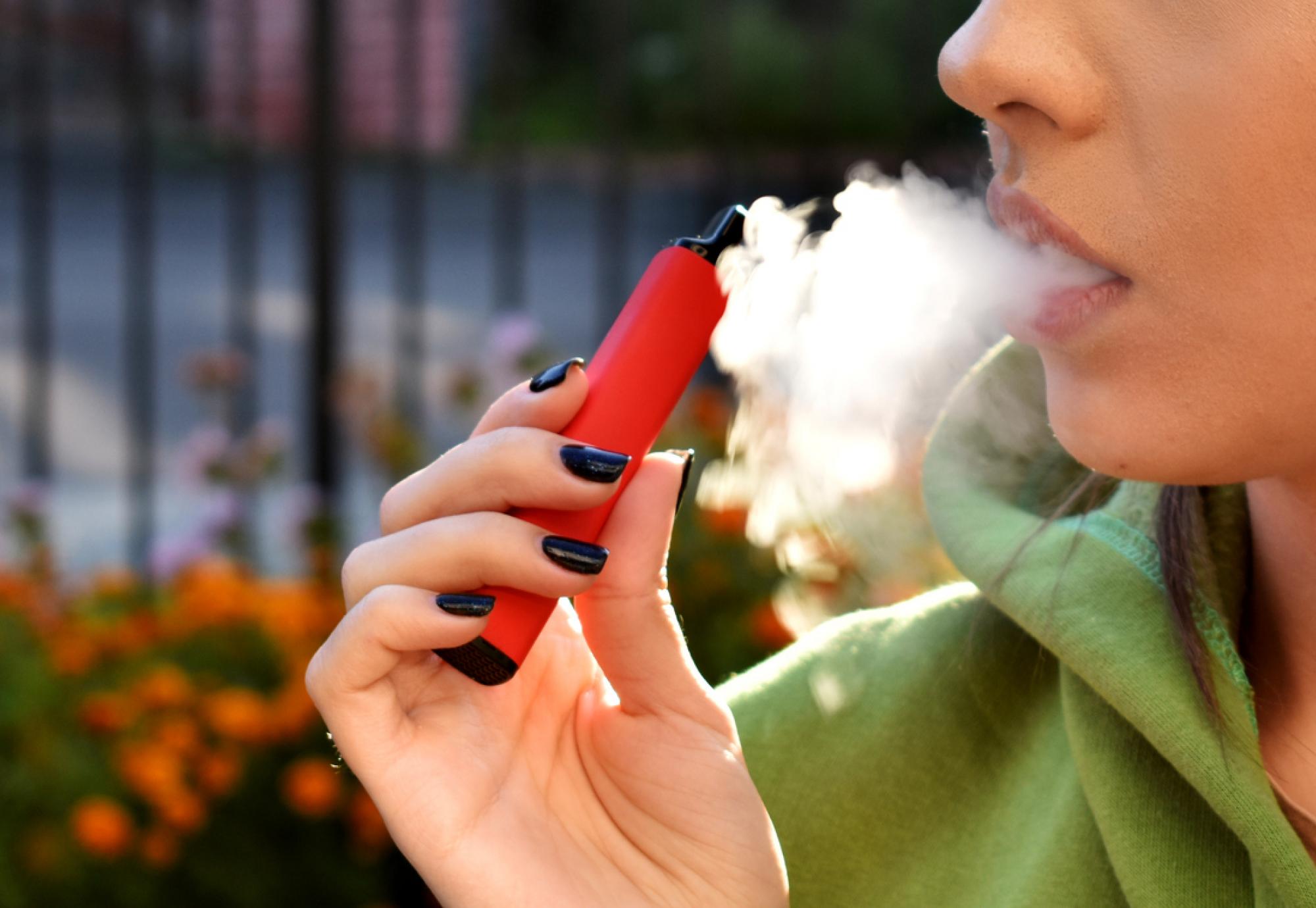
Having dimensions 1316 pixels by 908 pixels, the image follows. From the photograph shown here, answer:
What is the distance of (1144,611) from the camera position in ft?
3.85

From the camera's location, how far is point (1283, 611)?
1201 millimetres

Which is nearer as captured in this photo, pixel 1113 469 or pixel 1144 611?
pixel 1113 469

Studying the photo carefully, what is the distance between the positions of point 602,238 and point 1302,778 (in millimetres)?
3685

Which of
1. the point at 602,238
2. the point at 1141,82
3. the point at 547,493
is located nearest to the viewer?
the point at 1141,82

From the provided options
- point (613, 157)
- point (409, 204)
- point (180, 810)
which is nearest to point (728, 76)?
point (613, 157)

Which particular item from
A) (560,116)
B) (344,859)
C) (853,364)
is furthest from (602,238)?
(853,364)

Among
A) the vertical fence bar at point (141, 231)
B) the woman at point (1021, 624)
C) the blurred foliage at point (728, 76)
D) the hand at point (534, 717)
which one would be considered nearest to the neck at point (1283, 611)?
the woman at point (1021, 624)

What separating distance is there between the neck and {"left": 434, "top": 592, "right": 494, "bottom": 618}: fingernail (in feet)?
1.99

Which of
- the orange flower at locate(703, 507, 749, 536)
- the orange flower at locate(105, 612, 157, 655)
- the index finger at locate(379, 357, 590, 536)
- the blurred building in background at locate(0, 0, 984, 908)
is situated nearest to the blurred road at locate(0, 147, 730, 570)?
the blurred building in background at locate(0, 0, 984, 908)

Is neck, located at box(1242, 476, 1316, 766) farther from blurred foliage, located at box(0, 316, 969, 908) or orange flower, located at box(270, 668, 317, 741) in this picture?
orange flower, located at box(270, 668, 317, 741)

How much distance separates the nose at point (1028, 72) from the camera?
926mm

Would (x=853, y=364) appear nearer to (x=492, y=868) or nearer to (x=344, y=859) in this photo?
(x=492, y=868)

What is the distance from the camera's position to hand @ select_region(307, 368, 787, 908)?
1109mm

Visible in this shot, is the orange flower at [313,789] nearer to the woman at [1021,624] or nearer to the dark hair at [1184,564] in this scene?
the woman at [1021,624]
